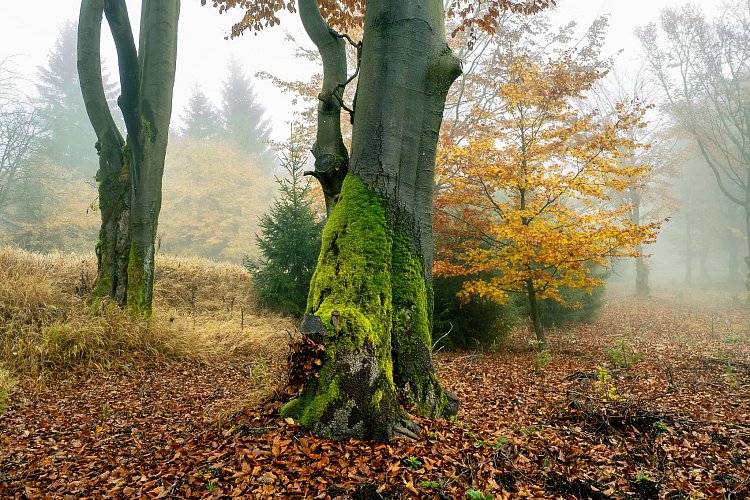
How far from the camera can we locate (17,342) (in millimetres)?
5270

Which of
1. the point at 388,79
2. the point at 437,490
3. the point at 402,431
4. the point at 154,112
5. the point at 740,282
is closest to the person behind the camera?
the point at 437,490

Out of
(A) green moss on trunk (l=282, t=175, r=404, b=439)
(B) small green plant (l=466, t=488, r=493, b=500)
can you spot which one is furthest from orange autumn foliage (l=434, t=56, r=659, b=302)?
(B) small green plant (l=466, t=488, r=493, b=500)

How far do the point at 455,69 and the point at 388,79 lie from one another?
1.96 ft

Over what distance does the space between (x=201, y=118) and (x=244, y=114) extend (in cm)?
286

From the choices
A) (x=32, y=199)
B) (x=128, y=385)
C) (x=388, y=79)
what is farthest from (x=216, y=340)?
(x=32, y=199)

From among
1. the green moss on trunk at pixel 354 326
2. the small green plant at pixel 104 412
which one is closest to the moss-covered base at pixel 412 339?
the green moss on trunk at pixel 354 326

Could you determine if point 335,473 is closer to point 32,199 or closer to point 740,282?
point 32,199

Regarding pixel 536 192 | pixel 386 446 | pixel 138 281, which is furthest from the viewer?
pixel 536 192

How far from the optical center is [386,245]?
329cm

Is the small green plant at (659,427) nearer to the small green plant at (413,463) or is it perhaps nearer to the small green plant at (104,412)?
the small green plant at (413,463)

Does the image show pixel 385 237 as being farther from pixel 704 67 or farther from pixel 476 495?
pixel 704 67

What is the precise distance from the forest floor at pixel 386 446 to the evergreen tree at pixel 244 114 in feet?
84.3

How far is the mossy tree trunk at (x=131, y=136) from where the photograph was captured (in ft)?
21.7

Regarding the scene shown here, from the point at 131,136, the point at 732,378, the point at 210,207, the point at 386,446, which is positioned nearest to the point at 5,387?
the point at 131,136
